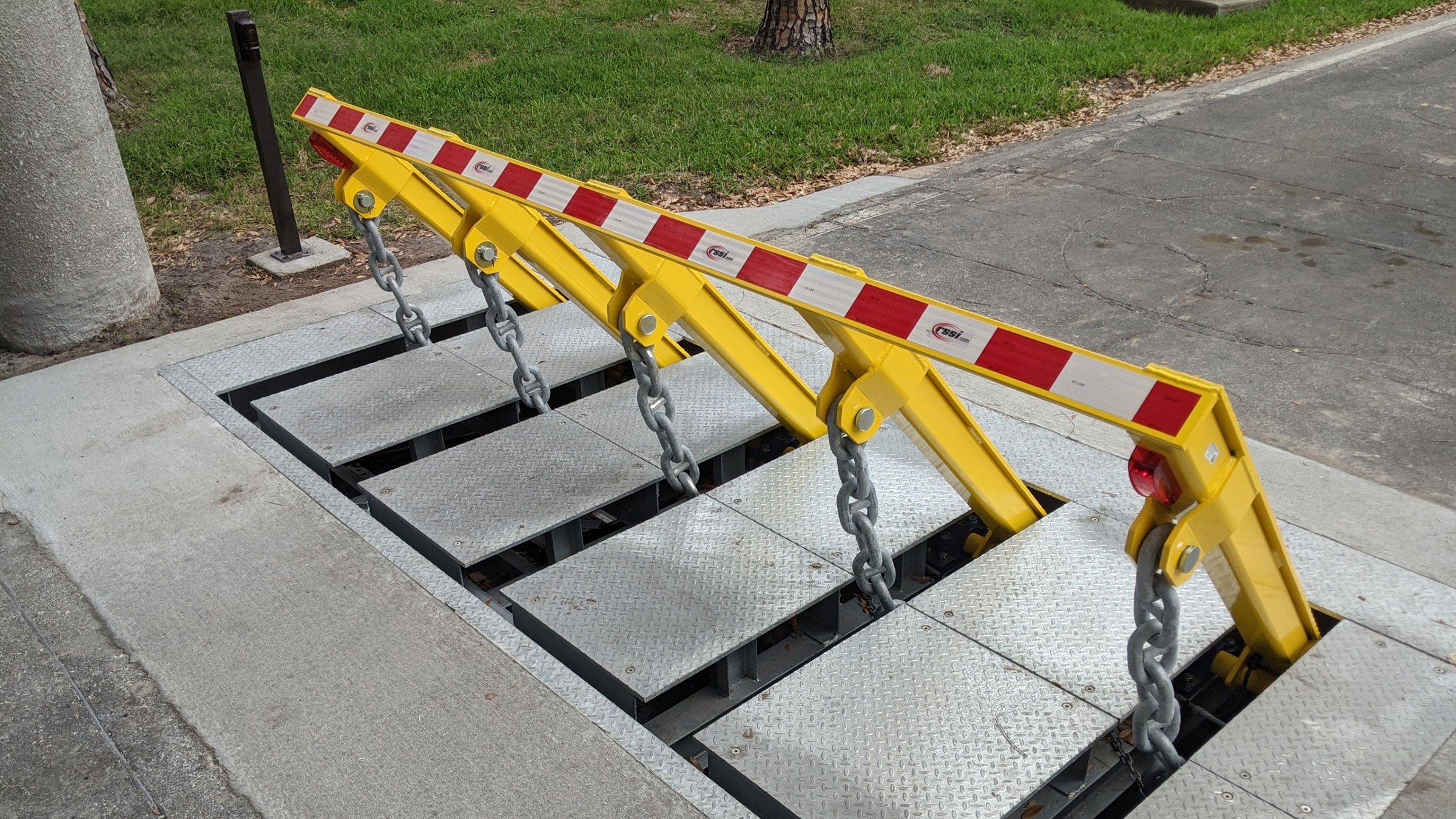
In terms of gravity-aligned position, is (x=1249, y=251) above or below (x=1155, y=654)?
below

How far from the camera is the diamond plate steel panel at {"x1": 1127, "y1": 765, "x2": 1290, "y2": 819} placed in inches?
107

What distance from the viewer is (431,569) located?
3732 millimetres

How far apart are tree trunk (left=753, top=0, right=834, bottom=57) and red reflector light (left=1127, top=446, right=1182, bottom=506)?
9.18m

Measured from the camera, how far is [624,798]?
2.83 meters

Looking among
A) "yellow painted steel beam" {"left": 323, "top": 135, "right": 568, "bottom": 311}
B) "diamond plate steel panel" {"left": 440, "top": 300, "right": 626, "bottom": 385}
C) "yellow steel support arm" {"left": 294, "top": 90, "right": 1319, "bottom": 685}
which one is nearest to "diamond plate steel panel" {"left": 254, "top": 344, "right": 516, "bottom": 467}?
"diamond plate steel panel" {"left": 440, "top": 300, "right": 626, "bottom": 385}

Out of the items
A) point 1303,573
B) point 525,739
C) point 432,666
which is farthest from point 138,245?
point 1303,573

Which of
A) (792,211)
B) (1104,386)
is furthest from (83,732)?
(792,211)

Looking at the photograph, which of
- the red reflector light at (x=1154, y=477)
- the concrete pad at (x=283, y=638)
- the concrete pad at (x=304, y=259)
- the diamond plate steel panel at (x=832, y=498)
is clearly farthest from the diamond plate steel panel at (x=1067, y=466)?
the concrete pad at (x=304, y=259)

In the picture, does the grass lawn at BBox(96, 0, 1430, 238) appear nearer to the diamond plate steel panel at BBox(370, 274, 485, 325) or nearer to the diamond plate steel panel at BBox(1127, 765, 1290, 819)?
the diamond plate steel panel at BBox(370, 274, 485, 325)

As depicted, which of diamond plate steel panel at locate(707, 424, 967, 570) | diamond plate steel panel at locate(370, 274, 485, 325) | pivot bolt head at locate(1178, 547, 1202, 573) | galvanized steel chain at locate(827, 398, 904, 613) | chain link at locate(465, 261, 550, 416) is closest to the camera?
pivot bolt head at locate(1178, 547, 1202, 573)

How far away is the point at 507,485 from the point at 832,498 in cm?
116

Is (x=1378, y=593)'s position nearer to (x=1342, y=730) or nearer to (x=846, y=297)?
(x=1342, y=730)

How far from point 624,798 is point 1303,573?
220 centimetres

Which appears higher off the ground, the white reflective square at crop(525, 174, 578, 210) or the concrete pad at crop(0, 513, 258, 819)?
the white reflective square at crop(525, 174, 578, 210)
